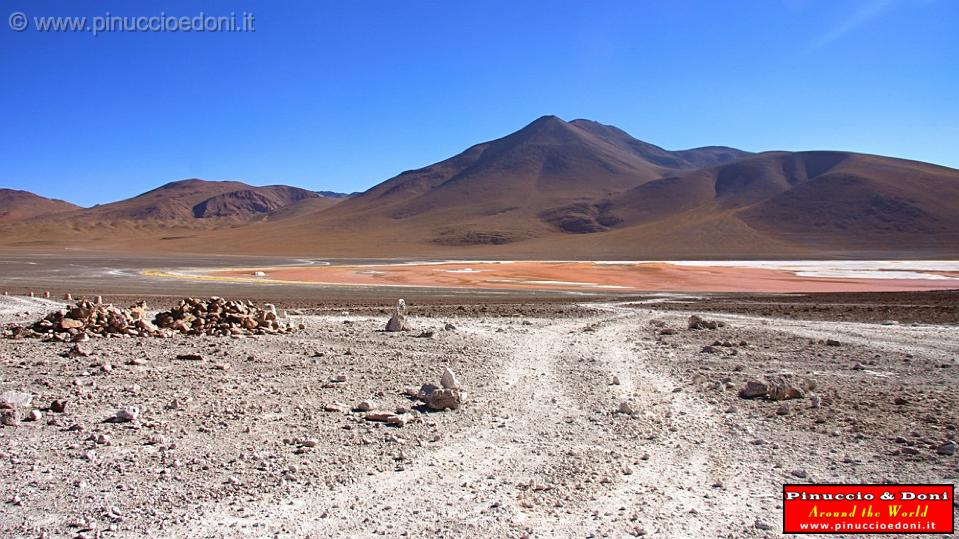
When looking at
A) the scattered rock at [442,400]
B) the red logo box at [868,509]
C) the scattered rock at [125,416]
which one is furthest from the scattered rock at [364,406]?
the red logo box at [868,509]

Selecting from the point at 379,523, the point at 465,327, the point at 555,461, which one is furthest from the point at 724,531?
the point at 465,327

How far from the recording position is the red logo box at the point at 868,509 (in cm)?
485

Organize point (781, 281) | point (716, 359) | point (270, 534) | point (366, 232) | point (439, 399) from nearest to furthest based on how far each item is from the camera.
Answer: point (270, 534) → point (439, 399) → point (716, 359) → point (781, 281) → point (366, 232)

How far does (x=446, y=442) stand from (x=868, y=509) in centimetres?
376

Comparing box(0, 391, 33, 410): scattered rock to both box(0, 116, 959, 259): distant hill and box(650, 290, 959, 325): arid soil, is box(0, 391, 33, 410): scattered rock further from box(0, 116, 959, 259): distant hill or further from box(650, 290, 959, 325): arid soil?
box(0, 116, 959, 259): distant hill

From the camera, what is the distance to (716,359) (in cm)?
1185

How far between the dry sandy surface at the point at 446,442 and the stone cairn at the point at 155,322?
0.69m

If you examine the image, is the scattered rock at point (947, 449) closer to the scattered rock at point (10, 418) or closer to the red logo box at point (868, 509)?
the red logo box at point (868, 509)

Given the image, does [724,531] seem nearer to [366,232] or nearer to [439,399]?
[439,399]

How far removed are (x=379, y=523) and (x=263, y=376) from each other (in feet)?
17.8

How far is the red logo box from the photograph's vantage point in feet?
15.9

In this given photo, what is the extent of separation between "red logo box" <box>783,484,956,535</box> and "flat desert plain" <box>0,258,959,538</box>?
0.21 m

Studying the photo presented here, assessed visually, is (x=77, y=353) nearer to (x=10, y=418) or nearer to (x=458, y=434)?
(x=10, y=418)

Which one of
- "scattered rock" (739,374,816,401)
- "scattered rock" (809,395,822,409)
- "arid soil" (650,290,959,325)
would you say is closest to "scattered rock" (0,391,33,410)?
"scattered rock" (739,374,816,401)
